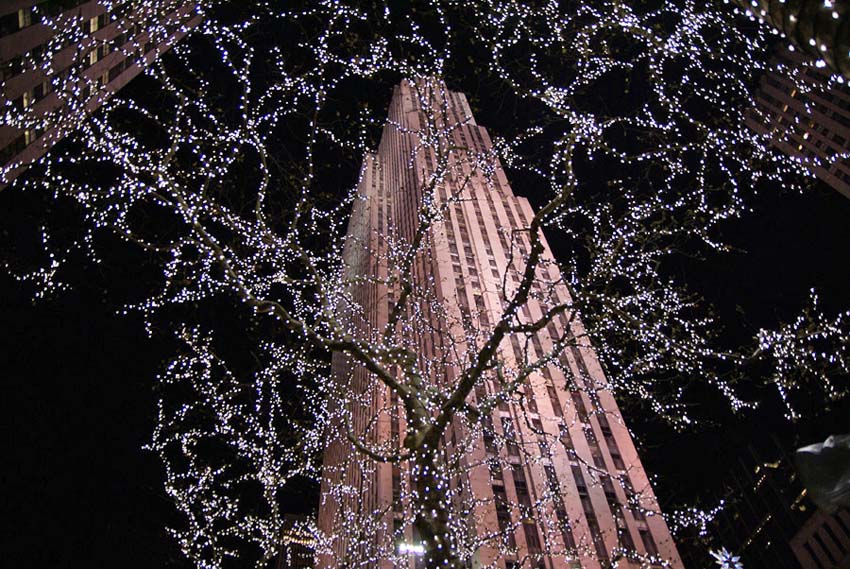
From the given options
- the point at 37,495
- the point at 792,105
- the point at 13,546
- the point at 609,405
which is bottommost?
the point at 13,546

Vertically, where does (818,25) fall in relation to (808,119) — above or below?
below

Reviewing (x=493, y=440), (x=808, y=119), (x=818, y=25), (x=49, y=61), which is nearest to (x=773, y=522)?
(x=808, y=119)

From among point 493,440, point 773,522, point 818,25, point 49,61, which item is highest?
point 49,61

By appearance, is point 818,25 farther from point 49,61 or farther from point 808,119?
point 808,119

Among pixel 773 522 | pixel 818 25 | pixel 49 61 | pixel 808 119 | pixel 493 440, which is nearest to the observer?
pixel 818 25

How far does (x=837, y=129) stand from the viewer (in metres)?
36.5

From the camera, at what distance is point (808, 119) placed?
41312 mm

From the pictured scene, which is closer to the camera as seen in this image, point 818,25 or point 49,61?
point 818,25

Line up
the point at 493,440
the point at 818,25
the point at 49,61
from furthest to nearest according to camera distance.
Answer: the point at 493,440, the point at 49,61, the point at 818,25

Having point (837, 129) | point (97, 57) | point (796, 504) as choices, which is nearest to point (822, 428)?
point (796, 504)

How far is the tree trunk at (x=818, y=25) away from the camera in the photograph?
8.06 feet

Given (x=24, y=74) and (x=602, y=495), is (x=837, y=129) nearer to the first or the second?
(x=602, y=495)

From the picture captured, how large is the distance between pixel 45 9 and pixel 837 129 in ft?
166

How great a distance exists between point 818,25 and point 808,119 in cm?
5082
